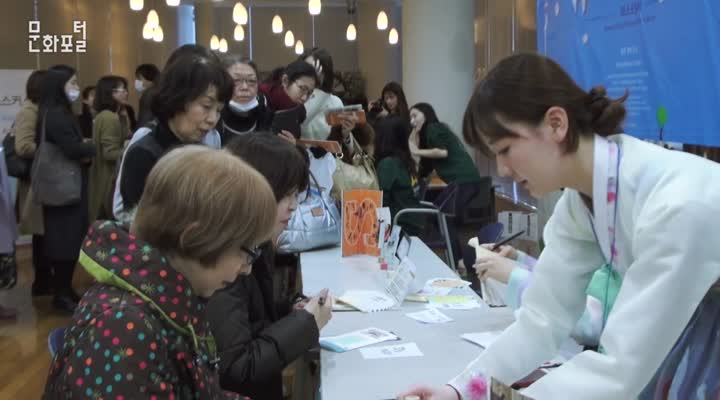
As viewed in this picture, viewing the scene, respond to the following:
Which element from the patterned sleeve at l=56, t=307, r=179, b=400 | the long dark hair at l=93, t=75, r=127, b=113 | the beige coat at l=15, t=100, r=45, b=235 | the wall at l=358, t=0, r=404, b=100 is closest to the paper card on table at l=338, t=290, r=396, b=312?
the patterned sleeve at l=56, t=307, r=179, b=400

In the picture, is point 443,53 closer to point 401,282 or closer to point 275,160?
point 401,282

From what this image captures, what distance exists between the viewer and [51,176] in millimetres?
5035

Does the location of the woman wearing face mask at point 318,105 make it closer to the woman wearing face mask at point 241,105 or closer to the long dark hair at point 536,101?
the woman wearing face mask at point 241,105

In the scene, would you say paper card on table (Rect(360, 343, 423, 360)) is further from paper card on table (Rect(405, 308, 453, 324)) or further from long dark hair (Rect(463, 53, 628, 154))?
long dark hair (Rect(463, 53, 628, 154))

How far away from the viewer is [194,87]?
114 inches

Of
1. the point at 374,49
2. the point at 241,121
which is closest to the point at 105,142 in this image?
the point at 241,121

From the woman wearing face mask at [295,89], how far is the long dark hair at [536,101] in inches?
117

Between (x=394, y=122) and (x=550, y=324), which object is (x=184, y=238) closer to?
(x=550, y=324)

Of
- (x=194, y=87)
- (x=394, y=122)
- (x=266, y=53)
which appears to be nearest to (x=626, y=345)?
(x=194, y=87)

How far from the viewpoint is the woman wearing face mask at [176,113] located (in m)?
2.88

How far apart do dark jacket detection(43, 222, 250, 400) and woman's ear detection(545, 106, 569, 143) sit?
0.69 meters

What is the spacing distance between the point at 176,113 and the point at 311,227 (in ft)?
3.23

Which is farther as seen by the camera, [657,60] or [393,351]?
[657,60]

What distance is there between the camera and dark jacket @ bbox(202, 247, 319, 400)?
6.38 feet
